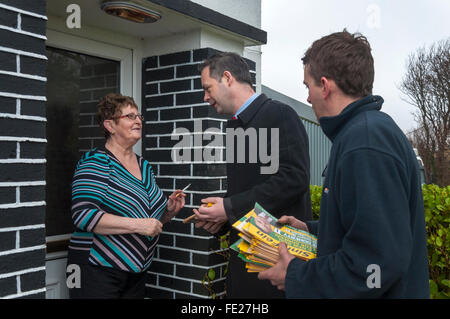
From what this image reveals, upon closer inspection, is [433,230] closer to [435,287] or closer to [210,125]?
[435,287]

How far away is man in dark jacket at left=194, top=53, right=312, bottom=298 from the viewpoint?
7.47 ft

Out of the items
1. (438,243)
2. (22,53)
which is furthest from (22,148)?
(438,243)

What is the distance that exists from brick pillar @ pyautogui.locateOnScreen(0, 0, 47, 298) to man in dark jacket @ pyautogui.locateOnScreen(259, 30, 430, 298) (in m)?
1.18

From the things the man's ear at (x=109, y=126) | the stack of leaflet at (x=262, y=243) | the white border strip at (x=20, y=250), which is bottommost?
the white border strip at (x=20, y=250)

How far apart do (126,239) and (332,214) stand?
1546 millimetres

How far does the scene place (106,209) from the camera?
2.56m

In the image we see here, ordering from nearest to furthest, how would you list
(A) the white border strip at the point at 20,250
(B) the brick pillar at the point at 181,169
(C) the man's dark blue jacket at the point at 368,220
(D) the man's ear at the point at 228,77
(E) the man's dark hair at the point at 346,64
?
(C) the man's dark blue jacket at the point at 368,220 → (E) the man's dark hair at the point at 346,64 → (A) the white border strip at the point at 20,250 → (D) the man's ear at the point at 228,77 → (B) the brick pillar at the point at 181,169

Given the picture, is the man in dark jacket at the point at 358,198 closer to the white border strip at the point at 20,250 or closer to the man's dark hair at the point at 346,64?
the man's dark hair at the point at 346,64

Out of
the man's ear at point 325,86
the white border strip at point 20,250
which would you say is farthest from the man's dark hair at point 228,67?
the white border strip at point 20,250

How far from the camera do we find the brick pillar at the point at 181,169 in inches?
128

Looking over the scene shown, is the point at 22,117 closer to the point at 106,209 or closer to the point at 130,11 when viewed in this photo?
the point at 106,209

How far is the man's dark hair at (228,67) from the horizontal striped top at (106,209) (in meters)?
0.82
